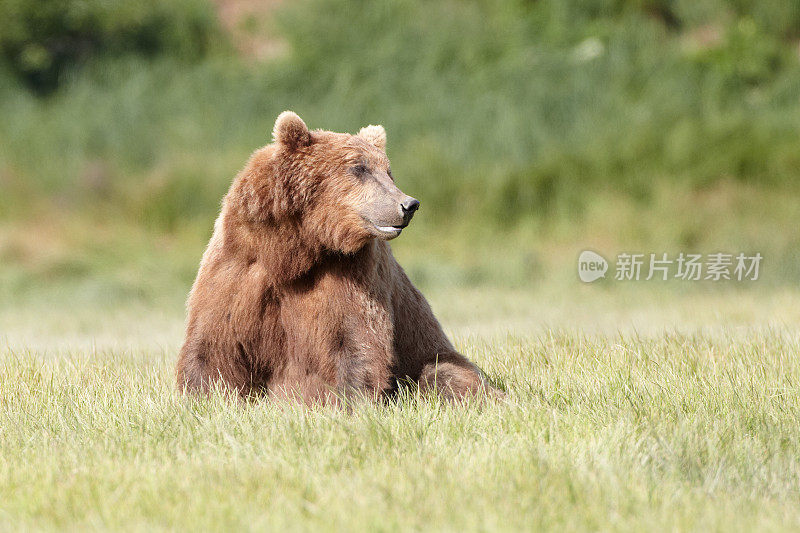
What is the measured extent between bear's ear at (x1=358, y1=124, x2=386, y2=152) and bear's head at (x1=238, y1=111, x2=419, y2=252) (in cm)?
21

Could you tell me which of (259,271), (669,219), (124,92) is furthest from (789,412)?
(124,92)

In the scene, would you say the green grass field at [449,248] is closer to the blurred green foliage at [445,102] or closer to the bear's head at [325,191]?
the blurred green foliage at [445,102]

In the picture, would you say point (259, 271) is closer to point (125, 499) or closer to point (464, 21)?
point (125, 499)

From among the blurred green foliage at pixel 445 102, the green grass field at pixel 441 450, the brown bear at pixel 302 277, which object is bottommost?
the green grass field at pixel 441 450

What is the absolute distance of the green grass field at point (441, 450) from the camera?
2902mm

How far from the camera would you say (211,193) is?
38.1 ft

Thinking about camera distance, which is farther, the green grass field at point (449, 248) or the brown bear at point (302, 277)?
the brown bear at point (302, 277)
